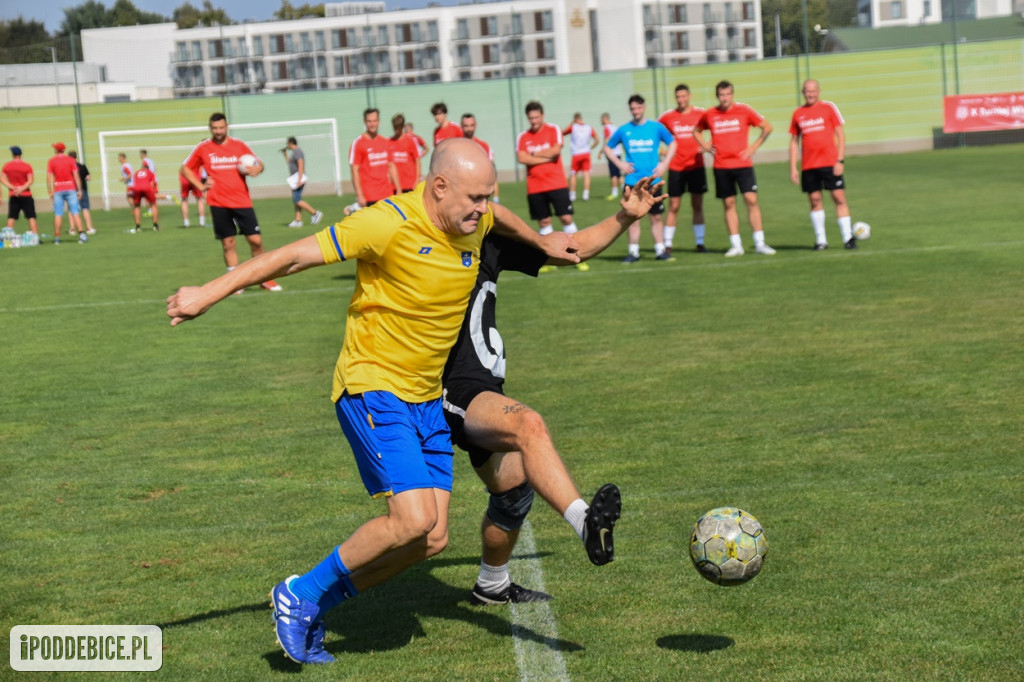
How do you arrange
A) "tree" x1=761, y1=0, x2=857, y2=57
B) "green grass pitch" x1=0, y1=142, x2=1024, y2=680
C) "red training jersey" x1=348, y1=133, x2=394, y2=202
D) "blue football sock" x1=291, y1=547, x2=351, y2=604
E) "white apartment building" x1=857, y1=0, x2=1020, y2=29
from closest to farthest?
"blue football sock" x1=291, y1=547, x2=351, y2=604
"green grass pitch" x1=0, y1=142, x2=1024, y2=680
"red training jersey" x1=348, y1=133, x2=394, y2=202
"tree" x1=761, y1=0, x2=857, y2=57
"white apartment building" x1=857, y1=0, x2=1020, y2=29

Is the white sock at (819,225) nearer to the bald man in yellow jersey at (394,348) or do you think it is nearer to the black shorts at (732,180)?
the black shorts at (732,180)

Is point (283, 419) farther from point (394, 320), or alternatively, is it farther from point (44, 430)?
point (394, 320)

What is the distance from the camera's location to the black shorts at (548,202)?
682 inches

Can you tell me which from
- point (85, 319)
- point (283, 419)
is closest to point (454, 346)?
point (283, 419)

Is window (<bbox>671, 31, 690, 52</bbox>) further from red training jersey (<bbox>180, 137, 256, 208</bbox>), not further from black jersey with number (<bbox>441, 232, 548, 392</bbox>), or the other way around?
black jersey with number (<bbox>441, 232, 548, 392</bbox>)

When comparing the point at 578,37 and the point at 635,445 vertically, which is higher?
the point at 578,37

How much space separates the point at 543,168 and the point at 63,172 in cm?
1591

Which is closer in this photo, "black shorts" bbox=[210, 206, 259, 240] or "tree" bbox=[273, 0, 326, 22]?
"black shorts" bbox=[210, 206, 259, 240]

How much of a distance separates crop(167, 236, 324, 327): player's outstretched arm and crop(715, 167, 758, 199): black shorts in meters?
13.6

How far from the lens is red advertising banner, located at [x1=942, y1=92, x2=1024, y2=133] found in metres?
42.9

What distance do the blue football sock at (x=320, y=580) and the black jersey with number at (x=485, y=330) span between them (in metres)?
0.88

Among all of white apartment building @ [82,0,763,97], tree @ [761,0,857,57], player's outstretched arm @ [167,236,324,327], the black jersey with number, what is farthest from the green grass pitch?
white apartment building @ [82,0,763,97]

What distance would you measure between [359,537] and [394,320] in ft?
2.85

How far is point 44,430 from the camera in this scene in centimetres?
895
